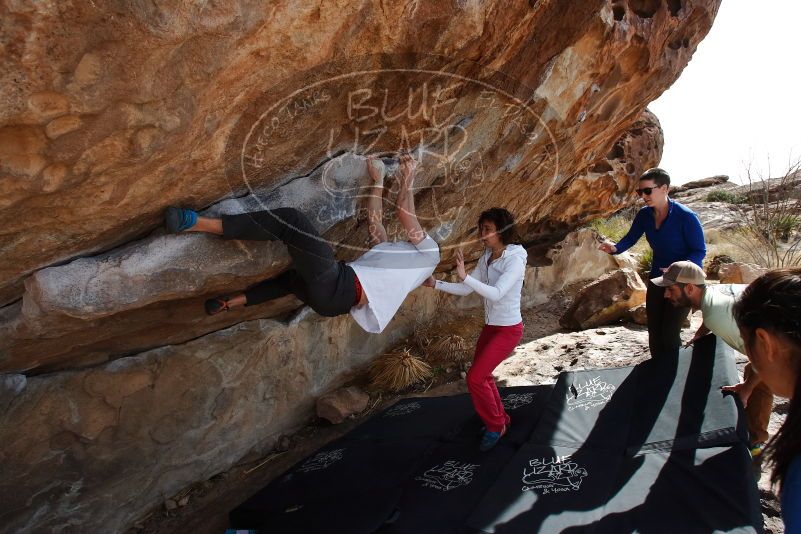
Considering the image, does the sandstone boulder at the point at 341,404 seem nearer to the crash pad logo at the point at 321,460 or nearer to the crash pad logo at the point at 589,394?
the crash pad logo at the point at 321,460

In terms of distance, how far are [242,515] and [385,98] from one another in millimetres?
2542

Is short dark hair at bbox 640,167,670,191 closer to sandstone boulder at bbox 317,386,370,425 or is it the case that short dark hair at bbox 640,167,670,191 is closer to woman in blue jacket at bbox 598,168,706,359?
woman in blue jacket at bbox 598,168,706,359

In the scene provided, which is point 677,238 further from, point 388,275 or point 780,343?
point 780,343

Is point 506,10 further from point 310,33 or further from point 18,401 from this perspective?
point 18,401

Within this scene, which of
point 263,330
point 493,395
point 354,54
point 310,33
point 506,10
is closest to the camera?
point 310,33

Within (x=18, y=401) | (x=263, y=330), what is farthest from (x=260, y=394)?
(x=18, y=401)

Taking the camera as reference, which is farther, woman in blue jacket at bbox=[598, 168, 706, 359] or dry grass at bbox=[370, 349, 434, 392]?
dry grass at bbox=[370, 349, 434, 392]

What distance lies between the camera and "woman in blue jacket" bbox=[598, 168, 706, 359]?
10.7 feet

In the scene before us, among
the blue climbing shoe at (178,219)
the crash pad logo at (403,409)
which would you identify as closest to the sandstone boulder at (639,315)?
the crash pad logo at (403,409)

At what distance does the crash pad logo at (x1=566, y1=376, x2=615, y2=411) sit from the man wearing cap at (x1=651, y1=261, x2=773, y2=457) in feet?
2.60

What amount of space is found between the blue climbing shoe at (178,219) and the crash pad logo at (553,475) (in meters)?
2.20

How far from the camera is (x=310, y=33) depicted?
221cm

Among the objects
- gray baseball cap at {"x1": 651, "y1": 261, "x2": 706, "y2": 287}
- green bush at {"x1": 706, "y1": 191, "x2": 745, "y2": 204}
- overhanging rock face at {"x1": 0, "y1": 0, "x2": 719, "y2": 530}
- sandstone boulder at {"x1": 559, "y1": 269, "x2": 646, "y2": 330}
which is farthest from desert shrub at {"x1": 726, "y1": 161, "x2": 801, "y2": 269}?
gray baseball cap at {"x1": 651, "y1": 261, "x2": 706, "y2": 287}

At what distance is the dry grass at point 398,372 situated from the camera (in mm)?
5156
